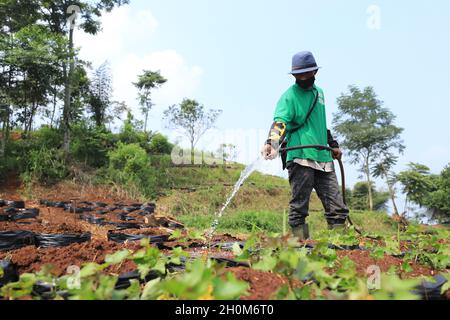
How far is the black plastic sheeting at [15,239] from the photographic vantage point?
295 centimetres

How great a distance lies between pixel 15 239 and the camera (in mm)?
3000

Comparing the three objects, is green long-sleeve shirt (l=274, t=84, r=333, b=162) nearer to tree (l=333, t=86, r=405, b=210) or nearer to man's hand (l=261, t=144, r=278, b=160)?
man's hand (l=261, t=144, r=278, b=160)

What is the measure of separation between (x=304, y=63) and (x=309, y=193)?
1.05 metres

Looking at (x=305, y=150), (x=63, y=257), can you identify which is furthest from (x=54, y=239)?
(x=305, y=150)

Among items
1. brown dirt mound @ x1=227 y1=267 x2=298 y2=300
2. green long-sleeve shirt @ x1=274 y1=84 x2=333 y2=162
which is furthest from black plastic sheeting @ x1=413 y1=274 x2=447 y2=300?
green long-sleeve shirt @ x1=274 y1=84 x2=333 y2=162

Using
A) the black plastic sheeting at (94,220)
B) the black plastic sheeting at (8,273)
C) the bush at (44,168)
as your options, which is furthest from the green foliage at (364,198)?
the black plastic sheeting at (8,273)

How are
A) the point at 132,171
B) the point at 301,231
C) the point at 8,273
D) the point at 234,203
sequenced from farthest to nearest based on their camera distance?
the point at 234,203
the point at 132,171
the point at 301,231
the point at 8,273

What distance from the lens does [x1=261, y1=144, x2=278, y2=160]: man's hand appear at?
9.37ft

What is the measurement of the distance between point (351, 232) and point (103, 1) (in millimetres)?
12871

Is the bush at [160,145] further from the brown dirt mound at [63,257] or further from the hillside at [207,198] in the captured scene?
the brown dirt mound at [63,257]

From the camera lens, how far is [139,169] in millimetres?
11445

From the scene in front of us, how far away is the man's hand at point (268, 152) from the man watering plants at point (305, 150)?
0.16 meters

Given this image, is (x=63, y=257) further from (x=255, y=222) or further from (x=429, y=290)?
(x=255, y=222)
